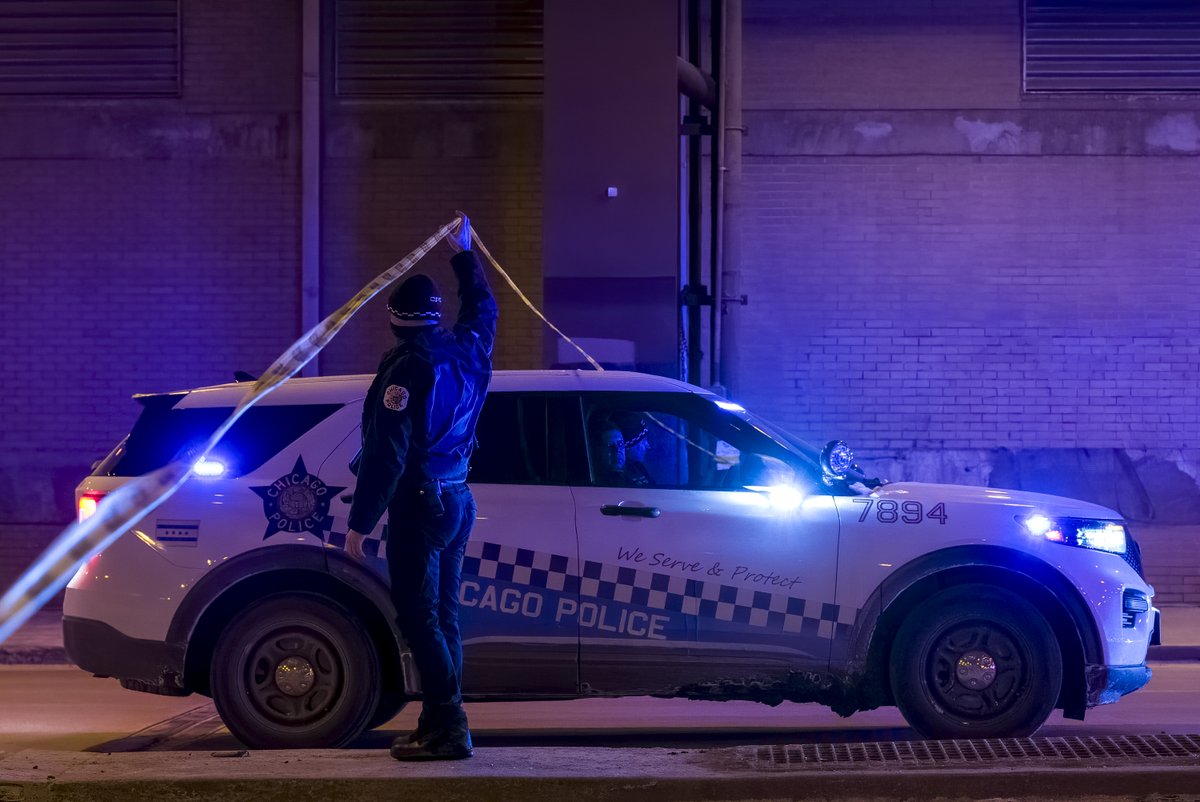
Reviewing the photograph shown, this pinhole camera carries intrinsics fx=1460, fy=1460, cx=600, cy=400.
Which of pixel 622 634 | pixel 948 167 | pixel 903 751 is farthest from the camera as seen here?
pixel 948 167

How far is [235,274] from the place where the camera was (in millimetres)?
14086

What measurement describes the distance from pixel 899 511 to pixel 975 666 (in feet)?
2.64

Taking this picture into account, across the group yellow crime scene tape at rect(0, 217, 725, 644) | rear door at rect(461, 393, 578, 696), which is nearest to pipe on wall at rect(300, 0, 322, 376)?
rear door at rect(461, 393, 578, 696)

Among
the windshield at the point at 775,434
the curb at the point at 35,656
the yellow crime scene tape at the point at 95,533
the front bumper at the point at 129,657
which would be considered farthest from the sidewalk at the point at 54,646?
the yellow crime scene tape at the point at 95,533

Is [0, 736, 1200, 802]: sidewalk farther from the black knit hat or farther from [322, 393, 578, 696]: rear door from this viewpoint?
the black knit hat

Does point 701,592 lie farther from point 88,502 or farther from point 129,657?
point 88,502

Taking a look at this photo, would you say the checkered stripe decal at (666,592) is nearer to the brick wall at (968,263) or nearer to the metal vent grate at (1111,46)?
the brick wall at (968,263)

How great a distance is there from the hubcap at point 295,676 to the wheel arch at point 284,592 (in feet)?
1.07

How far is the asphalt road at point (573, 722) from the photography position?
7.65 m

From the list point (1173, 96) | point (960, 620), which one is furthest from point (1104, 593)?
point (1173, 96)

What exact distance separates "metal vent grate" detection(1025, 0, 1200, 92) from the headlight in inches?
307

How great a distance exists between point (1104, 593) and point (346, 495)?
360 centimetres

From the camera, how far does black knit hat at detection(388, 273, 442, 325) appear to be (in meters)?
5.81

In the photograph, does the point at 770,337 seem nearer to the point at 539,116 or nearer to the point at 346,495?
the point at 539,116
